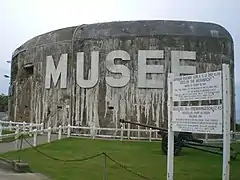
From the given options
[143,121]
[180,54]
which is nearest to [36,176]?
[143,121]

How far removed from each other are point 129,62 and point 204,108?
15777 millimetres

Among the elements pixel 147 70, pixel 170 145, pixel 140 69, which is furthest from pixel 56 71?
pixel 170 145

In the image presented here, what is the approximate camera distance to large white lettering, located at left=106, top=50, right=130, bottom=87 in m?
23.6

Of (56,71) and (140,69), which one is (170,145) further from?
(56,71)

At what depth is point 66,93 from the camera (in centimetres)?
2514

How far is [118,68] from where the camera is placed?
936 inches

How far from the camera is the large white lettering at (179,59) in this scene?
76.8 feet

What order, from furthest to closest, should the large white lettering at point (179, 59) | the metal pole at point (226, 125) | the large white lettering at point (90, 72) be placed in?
the large white lettering at point (90, 72) < the large white lettering at point (179, 59) < the metal pole at point (226, 125)

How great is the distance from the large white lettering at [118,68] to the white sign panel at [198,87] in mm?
14526

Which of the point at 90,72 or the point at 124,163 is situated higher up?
the point at 90,72

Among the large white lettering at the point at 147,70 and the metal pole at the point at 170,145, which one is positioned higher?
the large white lettering at the point at 147,70

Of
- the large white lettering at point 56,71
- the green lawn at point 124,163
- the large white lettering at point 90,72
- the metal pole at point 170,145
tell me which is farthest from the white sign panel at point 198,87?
the large white lettering at point 56,71

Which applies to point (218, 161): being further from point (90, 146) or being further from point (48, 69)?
point (48, 69)

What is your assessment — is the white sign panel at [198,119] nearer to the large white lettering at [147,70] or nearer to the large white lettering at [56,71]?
the large white lettering at [147,70]
